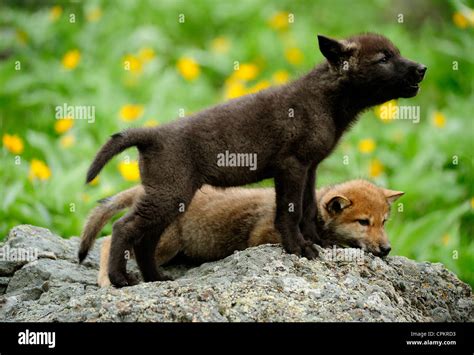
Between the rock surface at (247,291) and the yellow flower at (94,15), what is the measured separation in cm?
735

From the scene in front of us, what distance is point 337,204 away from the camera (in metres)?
7.95

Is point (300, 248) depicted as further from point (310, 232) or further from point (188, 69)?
point (188, 69)

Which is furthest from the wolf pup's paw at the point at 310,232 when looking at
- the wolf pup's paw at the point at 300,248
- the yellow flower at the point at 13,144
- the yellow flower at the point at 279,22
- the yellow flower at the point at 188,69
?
the yellow flower at the point at 279,22

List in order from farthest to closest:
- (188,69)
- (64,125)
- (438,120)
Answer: (188,69)
(438,120)
(64,125)

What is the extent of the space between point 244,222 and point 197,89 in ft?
18.5

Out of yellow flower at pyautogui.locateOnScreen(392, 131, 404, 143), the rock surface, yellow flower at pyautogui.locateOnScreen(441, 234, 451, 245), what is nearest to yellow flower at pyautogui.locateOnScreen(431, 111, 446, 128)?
yellow flower at pyautogui.locateOnScreen(392, 131, 404, 143)

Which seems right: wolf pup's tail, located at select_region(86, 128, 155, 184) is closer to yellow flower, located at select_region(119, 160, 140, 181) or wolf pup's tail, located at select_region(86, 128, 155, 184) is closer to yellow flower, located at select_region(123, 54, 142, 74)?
yellow flower, located at select_region(119, 160, 140, 181)

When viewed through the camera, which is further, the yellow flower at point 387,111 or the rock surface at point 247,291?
the yellow flower at point 387,111

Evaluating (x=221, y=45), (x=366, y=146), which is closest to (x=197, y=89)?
(x=221, y=45)

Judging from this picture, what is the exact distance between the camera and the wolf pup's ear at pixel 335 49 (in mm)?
7637

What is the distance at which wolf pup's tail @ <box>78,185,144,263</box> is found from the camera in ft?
25.6

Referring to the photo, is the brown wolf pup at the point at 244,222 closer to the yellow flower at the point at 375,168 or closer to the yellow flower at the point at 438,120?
the yellow flower at the point at 375,168

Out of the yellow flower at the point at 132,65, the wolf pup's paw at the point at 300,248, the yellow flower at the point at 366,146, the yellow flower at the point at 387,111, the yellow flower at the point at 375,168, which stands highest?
the yellow flower at the point at 132,65
